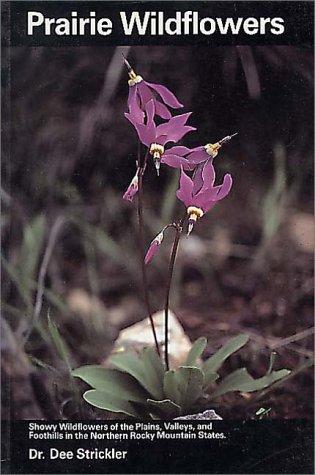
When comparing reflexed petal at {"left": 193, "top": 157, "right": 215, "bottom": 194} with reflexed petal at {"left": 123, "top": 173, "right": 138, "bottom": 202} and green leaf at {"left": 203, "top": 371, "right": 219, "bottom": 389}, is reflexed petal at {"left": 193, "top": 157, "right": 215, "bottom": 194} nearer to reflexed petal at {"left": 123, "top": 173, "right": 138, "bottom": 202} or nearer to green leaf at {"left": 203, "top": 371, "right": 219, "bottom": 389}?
reflexed petal at {"left": 123, "top": 173, "right": 138, "bottom": 202}

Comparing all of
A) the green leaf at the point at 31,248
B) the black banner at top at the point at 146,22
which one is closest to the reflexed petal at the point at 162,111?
the black banner at top at the point at 146,22

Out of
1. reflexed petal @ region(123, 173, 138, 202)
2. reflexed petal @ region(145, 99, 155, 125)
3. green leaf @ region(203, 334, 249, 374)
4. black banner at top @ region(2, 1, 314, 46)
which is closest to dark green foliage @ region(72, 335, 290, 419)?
green leaf @ region(203, 334, 249, 374)

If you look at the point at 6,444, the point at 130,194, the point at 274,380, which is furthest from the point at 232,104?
the point at 6,444

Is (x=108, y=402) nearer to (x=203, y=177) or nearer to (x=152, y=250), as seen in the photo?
(x=152, y=250)

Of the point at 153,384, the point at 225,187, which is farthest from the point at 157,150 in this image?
the point at 153,384

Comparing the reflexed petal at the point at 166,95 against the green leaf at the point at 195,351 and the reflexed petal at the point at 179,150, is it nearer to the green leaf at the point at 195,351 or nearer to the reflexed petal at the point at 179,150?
the reflexed petal at the point at 179,150
